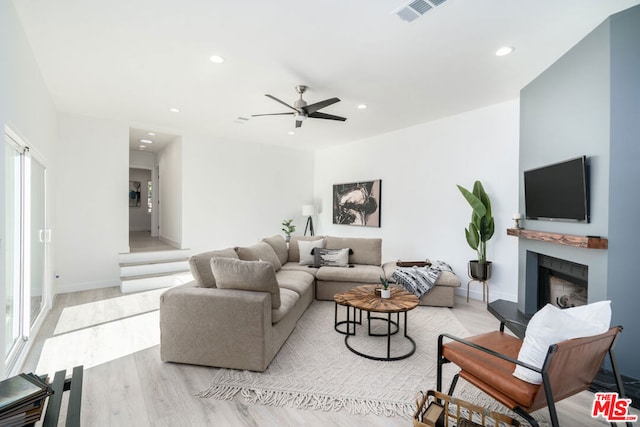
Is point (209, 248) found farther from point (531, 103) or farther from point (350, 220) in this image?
point (531, 103)

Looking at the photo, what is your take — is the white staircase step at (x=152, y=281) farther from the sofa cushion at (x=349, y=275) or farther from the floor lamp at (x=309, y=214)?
the floor lamp at (x=309, y=214)

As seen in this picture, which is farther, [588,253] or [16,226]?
[16,226]

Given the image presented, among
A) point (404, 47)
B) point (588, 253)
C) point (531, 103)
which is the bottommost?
point (588, 253)

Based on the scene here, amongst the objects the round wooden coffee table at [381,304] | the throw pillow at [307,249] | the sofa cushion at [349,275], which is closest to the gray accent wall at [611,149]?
the round wooden coffee table at [381,304]

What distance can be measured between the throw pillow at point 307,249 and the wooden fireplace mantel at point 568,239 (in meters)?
2.76

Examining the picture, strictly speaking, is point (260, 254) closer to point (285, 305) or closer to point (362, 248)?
point (285, 305)

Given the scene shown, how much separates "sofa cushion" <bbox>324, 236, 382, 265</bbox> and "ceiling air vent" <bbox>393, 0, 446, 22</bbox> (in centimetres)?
320

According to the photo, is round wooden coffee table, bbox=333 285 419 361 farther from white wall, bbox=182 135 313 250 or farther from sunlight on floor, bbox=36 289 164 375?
white wall, bbox=182 135 313 250

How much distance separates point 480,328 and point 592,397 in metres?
1.22

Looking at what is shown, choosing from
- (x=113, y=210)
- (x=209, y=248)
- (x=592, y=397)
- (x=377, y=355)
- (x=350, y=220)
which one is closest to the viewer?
(x=592, y=397)

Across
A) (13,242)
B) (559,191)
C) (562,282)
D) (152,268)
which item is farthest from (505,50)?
(152,268)

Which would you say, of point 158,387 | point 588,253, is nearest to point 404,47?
point 588,253

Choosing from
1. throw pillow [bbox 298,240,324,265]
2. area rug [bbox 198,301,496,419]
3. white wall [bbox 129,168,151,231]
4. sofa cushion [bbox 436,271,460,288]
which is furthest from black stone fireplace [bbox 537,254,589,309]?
Result: white wall [bbox 129,168,151,231]

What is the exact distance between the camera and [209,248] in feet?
19.8
